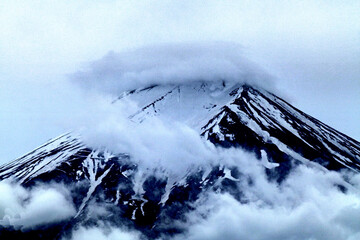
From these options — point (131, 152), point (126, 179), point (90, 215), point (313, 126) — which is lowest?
point (90, 215)

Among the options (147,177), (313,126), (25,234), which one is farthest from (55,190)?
(313,126)

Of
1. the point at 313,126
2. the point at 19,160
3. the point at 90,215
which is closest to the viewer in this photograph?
the point at 90,215

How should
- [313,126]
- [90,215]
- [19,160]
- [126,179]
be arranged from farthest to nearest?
[19,160], [313,126], [126,179], [90,215]

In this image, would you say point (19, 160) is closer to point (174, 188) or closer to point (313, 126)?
point (174, 188)

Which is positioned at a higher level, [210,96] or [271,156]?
[210,96]

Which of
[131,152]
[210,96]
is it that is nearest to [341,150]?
[210,96]

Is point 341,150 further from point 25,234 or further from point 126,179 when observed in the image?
point 25,234

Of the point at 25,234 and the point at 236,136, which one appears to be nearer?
the point at 25,234
